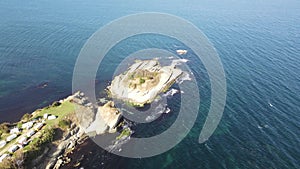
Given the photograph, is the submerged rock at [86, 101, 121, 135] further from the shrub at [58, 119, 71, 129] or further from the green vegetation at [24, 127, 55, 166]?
the green vegetation at [24, 127, 55, 166]

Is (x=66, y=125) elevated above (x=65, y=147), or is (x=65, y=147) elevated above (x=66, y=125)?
(x=66, y=125)

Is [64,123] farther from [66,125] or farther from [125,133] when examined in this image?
[125,133]

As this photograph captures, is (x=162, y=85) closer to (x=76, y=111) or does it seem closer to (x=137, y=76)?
(x=137, y=76)

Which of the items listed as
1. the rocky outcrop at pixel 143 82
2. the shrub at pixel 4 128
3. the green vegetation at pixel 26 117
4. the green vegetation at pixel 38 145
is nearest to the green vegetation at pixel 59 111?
the green vegetation at pixel 26 117

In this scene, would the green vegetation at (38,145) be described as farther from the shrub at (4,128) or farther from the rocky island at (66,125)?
the shrub at (4,128)

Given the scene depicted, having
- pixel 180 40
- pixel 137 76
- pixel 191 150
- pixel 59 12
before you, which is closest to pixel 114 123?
pixel 191 150

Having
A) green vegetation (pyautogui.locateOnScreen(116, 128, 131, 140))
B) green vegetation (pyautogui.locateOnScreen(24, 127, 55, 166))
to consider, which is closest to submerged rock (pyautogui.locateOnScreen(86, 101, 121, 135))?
green vegetation (pyautogui.locateOnScreen(116, 128, 131, 140))

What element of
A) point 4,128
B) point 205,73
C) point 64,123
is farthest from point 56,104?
point 205,73
